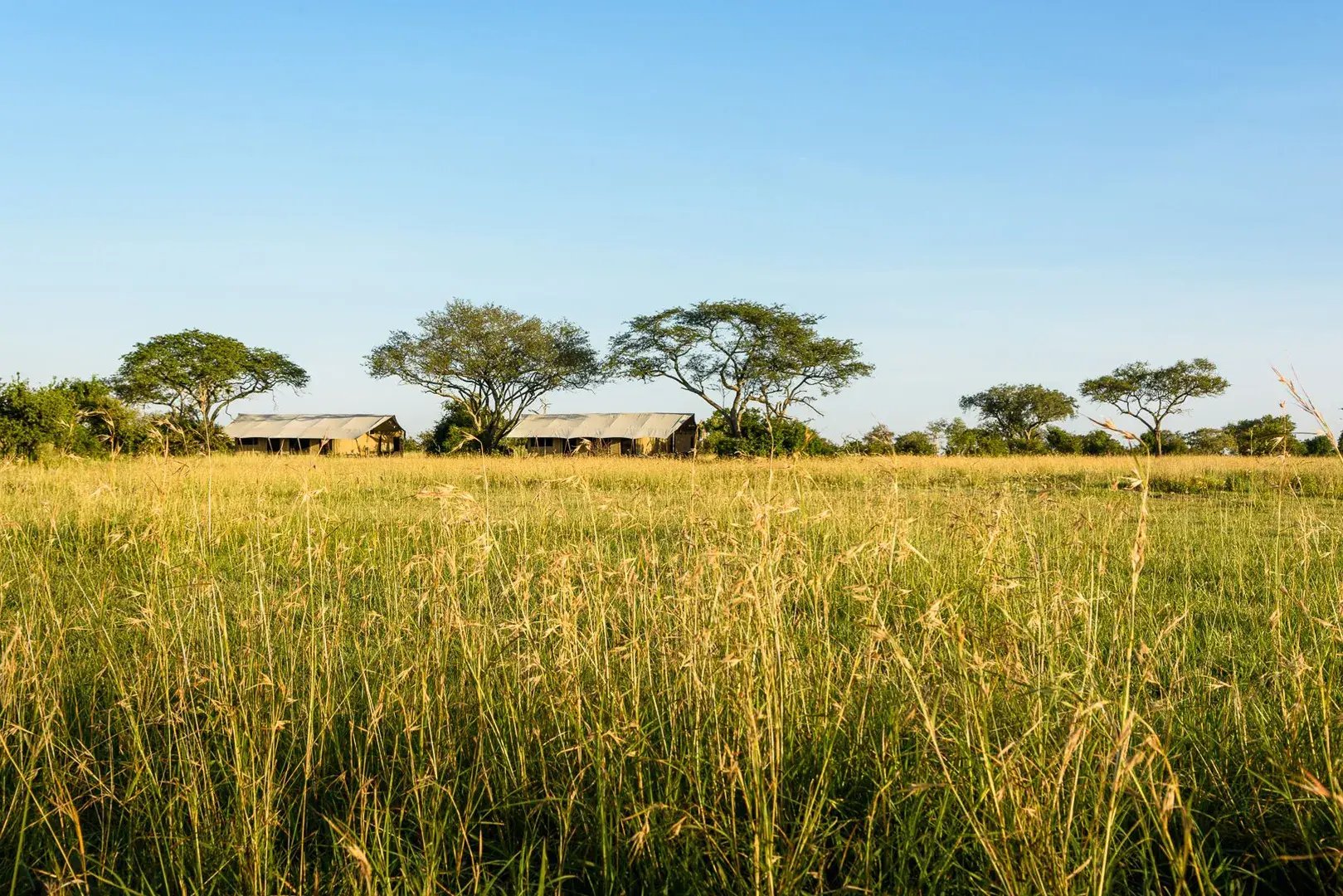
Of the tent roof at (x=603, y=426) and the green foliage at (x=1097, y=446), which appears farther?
the tent roof at (x=603, y=426)

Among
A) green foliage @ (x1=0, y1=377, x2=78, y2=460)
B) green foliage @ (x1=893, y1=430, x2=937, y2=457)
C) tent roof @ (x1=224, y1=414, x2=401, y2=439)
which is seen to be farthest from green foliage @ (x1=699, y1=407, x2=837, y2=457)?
tent roof @ (x1=224, y1=414, x2=401, y2=439)

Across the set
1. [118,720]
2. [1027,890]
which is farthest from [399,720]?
[1027,890]

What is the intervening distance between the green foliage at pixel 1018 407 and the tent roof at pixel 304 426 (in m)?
36.1

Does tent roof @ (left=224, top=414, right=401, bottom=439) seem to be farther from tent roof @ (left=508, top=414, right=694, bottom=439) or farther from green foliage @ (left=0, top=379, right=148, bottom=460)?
green foliage @ (left=0, top=379, right=148, bottom=460)

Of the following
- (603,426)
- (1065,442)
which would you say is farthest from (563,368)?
(1065,442)

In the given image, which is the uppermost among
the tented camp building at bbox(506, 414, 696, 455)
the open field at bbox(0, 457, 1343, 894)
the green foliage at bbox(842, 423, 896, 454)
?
the tented camp building at bbox(506, 414, 696, 455)

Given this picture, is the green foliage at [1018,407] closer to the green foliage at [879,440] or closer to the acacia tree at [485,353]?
the acacia tree at [485,353]

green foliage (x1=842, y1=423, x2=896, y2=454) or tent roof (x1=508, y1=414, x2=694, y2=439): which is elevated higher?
tent roof (x1=508, y1=414, x2=694, y2=439)

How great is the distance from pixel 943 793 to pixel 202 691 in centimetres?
Result: 228

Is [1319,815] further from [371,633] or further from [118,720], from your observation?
[371,633]

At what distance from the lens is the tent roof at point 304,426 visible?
4538 centimetres

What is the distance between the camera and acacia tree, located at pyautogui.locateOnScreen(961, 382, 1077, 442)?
52.2m

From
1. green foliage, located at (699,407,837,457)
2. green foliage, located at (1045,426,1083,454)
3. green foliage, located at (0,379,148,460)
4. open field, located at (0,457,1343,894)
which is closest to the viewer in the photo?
open field, located at (0,457,1343,894)

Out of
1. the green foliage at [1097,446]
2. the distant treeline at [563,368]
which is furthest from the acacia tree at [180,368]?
the green foliage at [1097,446]
